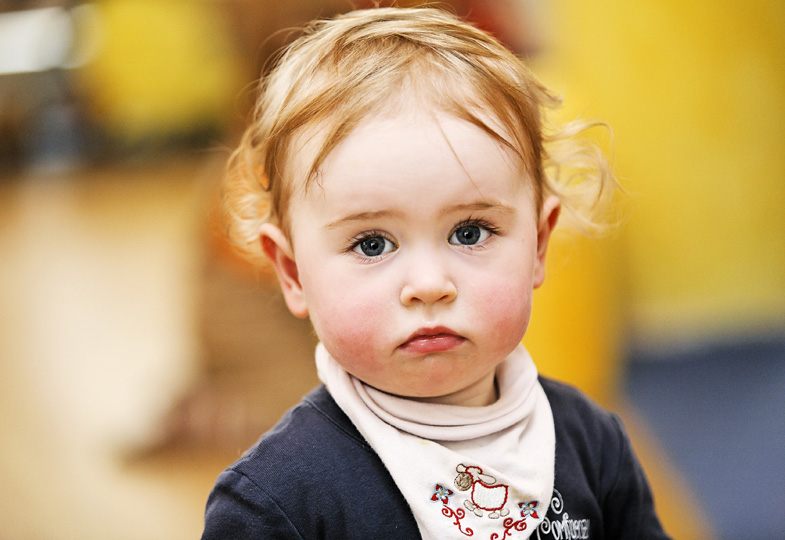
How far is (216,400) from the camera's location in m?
1.80

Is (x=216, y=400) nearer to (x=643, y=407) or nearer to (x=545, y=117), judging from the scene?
(x=643, y=407)

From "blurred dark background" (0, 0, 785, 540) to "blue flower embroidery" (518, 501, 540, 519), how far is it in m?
0.78

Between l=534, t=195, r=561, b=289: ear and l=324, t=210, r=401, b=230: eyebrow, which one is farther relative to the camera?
l=534, t=195, r=561, b=289: ear

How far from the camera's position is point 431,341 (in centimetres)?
64

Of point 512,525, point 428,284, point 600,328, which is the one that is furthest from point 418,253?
point 600,328

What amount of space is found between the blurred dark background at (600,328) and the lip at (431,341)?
0.83 m

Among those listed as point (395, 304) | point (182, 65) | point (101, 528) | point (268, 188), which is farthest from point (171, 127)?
point (395, 304)

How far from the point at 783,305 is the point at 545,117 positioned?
1.30 m

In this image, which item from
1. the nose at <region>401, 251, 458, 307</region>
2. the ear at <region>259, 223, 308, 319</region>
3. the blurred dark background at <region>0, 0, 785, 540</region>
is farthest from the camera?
the blurred dark background at <region>0, 0, 785, 540</region>

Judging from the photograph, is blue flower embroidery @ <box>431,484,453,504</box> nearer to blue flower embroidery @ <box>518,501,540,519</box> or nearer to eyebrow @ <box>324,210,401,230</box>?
blue flower embroidery @ <box>518,501,540,519</box>

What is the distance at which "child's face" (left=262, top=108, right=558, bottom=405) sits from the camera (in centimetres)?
63

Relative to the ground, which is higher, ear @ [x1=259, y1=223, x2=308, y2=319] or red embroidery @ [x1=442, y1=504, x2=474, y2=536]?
ear @ [x1=259, y1=223, x2=308, y2=319]

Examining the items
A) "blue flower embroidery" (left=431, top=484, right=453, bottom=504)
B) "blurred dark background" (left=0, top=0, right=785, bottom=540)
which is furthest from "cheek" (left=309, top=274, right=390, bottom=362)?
"blurred dark background" (left=0, top=0, right=785, bottom=540)

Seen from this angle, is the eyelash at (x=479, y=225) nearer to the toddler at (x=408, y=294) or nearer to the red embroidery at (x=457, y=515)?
the toddler at (x=408, y=294)
